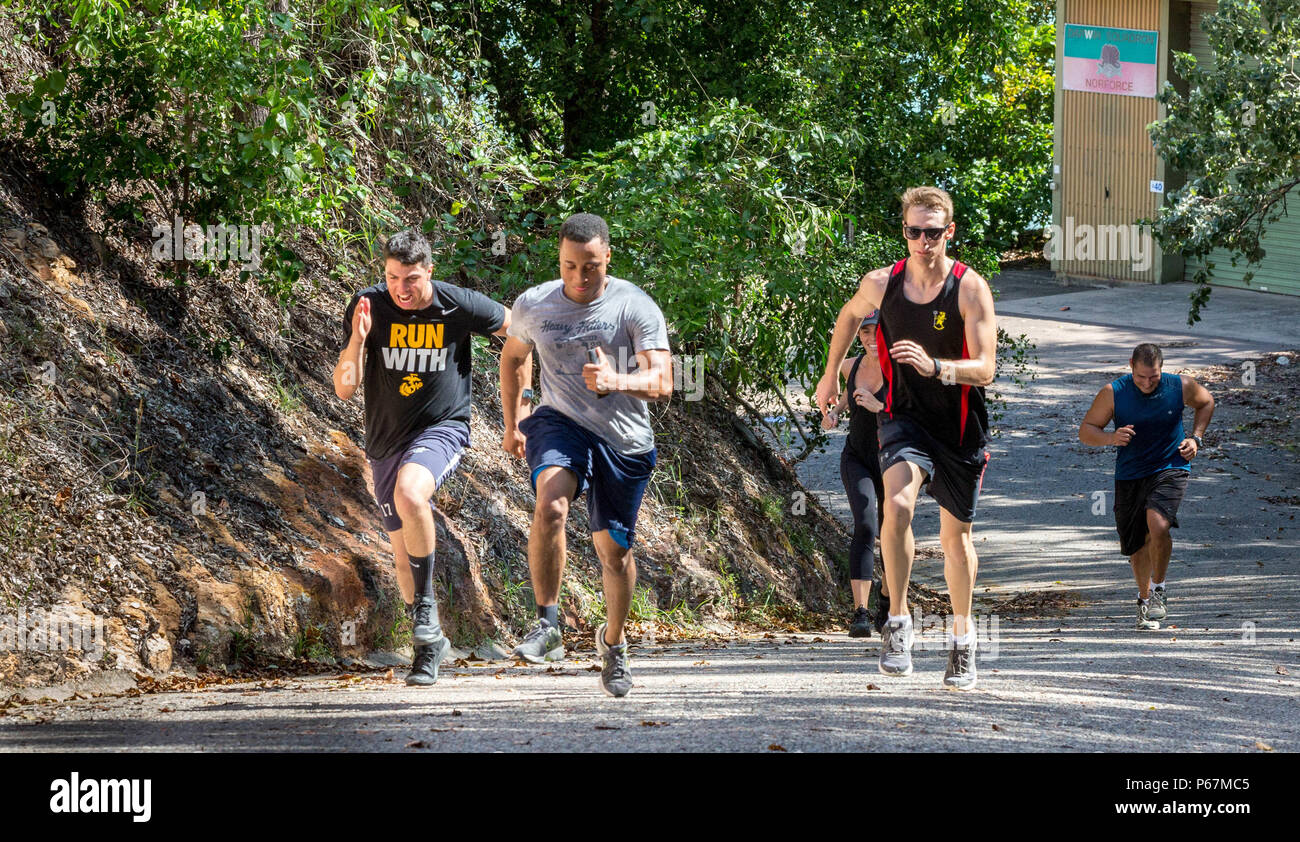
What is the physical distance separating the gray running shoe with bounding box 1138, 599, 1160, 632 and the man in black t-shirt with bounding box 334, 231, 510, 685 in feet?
15.6

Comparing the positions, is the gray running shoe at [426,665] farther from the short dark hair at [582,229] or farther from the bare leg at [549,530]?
the short dark hair at [582,229]

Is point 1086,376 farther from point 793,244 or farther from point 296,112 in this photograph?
point 296,112

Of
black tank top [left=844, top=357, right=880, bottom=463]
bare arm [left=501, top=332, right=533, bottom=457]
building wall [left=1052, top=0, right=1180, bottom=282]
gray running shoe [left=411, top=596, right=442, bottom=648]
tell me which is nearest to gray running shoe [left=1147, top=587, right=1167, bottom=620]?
black tank top [left=844, top=357, right=880, bottom=463]

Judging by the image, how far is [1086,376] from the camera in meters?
19.5

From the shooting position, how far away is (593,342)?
19.8ft

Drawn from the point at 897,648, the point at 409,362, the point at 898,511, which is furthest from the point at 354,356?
the point at 897,648

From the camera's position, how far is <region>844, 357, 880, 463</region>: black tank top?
8.60 meters

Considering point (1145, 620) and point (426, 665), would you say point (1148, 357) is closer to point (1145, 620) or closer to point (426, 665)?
point (1145, 620)

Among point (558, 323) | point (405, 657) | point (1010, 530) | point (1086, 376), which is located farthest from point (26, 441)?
point (1086, 376)

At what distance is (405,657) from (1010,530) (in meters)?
7.35

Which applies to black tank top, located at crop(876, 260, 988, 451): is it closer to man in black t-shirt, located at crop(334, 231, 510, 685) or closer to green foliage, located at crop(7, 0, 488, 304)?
man in black t-shirt, located at crop(334, 231, 510, 685)

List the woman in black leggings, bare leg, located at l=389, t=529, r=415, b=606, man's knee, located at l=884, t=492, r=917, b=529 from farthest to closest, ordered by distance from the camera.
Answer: the woman in black leggings, bare leg, located at l=389, t=529, r=415, b=606, man's knee, located at l=884, t=492, r=917, b=529

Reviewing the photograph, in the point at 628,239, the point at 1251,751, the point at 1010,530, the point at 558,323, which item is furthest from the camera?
the point at 1010,530

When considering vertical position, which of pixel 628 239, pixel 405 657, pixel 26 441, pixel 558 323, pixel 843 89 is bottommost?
pixel 405 657
